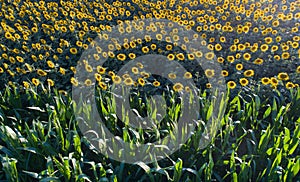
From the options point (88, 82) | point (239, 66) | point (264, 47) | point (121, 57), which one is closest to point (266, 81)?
point (239, 66)

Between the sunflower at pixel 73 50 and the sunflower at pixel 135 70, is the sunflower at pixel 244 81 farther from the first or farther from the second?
the sunflower at pixel 73 50

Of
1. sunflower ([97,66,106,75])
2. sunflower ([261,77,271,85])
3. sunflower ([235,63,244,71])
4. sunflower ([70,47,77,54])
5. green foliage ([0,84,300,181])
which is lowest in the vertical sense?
green foliage ([0,84,300,181])

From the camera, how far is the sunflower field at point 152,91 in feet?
7.50

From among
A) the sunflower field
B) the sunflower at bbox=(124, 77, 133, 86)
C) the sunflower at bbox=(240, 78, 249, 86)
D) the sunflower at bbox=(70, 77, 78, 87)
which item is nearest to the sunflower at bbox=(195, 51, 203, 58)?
the sunflower field

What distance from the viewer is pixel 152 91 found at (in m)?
3.09

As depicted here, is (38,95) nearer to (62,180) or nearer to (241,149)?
(62,180)

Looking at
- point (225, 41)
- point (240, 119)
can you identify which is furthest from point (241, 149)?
point (225, 41)

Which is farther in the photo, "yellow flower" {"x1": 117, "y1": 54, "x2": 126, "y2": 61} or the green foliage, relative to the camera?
"yellow flower" {"x1": 117, "y1": 54, "x2": 126, "y2": 61}

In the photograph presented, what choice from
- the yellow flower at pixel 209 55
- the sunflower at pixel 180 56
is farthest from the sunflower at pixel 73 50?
the yellow flower at pixel 209 55

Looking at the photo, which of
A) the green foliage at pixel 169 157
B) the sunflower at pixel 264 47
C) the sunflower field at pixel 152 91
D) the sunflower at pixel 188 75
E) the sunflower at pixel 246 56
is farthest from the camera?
the sunflower at pixel 264 47

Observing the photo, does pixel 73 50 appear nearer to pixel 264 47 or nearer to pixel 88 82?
pixel 88 82

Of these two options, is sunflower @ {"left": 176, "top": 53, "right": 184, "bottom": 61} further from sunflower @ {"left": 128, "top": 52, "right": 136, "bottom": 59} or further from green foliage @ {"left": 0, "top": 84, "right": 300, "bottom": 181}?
green foliage @ {"left": 0, "top": 84, "right": 300, "bottom": 181}

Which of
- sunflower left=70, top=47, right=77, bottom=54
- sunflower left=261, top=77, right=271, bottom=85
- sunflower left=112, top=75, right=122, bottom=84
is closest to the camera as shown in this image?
sunflower left=261, top=77, right=271, bottom=85

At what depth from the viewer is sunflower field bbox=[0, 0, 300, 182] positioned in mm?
2287
